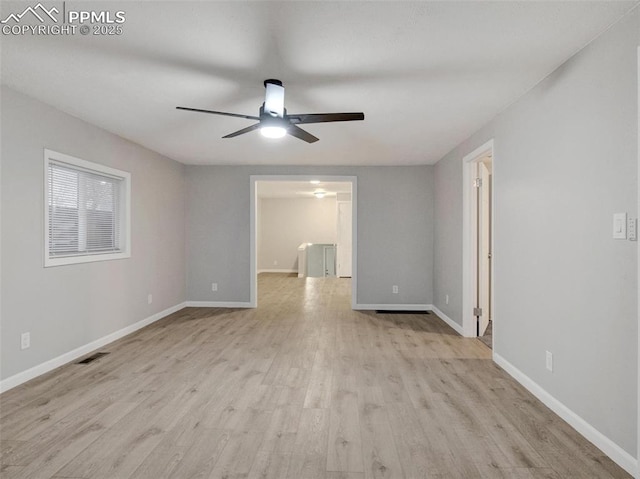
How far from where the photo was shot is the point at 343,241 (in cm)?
1035

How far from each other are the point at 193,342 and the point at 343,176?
131 inches

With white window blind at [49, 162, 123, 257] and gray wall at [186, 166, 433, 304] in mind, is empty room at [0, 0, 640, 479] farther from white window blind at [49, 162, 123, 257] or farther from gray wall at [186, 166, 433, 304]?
gray wall at [186, 166, 433, 304]

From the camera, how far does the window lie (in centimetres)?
347

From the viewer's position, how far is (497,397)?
9.32 ft

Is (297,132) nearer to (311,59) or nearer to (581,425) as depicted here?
(311,59)

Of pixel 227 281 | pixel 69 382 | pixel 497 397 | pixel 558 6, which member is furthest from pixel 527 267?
pixel 227 281

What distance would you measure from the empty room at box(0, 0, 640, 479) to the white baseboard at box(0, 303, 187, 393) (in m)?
0.02

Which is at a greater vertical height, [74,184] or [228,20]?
[228,20]

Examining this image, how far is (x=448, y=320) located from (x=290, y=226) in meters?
7.49

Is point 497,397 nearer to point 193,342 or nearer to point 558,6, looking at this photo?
point 558,6

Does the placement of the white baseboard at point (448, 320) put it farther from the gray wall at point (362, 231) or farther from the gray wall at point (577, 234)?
the gray wall at point (577, 234)

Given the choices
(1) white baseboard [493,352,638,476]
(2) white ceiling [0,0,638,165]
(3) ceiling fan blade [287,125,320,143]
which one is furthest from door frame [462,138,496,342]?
(3) ceiling fan blade [287,125,320,143]

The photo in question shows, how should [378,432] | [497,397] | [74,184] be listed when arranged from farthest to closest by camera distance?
[74,184] < [497,397] < [378,432]

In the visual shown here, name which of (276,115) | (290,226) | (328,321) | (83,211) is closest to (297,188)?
(290,226)
